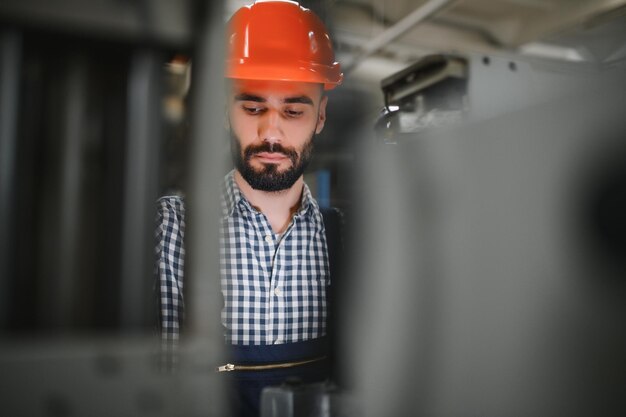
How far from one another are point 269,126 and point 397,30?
1129mm

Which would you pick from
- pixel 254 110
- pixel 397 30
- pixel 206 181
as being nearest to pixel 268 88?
pixel 254 110

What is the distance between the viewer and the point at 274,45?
919mm

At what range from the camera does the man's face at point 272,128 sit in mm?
910

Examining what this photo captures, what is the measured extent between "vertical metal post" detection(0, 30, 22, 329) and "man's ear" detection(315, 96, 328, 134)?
0.70 metres

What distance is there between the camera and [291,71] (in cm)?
92

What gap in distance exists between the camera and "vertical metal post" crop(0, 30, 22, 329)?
302 mm

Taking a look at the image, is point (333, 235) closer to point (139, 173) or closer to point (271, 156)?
point (271, 156)

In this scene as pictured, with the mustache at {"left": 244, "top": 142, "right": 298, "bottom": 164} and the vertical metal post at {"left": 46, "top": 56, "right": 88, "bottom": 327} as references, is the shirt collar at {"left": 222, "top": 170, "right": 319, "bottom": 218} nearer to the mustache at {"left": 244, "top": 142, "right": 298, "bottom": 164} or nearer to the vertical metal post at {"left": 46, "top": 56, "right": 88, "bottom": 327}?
the mustache at {"left": 244, "top": 142, "right": 298, "bottom": 164}

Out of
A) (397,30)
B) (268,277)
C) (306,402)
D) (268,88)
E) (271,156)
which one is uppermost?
(397,30)

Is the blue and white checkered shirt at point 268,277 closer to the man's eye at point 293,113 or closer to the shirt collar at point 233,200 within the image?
the shirt collar at point 233,200

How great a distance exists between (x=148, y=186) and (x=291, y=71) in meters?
0.64

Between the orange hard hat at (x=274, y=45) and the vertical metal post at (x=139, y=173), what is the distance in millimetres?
592

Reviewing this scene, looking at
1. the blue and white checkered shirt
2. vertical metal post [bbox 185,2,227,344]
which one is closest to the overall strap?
the blue and white checkered shirt

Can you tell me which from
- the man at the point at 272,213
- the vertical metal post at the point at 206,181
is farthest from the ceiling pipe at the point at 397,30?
the vertical metal post at the point at 206,181
